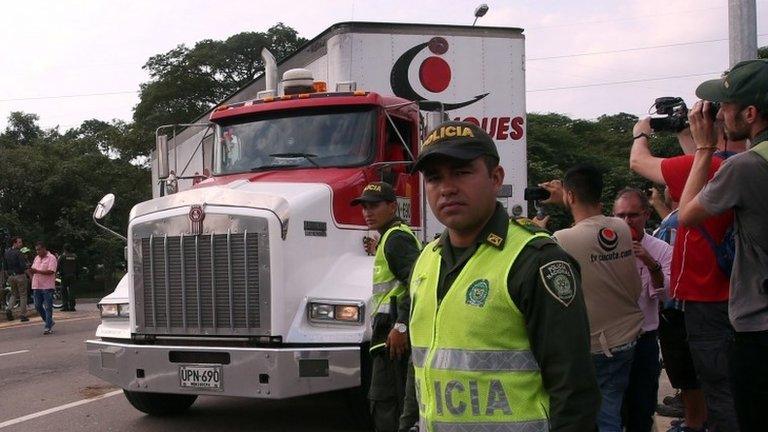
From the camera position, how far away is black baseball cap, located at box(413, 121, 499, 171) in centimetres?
245

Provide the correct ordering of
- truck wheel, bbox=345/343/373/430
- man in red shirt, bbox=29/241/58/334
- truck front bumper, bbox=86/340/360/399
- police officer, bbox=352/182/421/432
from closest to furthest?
police officer, bbox=352/182/421/432 < truck front bumper, bbox=86/340/360/399 < truck wheel, bbox=345/343/373/430 < man in red shirt, bbox=29/241/58/334

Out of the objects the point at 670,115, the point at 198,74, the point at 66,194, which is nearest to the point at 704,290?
the point at 670,115

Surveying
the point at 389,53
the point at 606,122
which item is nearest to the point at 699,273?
the point at 389,53

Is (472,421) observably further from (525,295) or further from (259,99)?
(259,99)

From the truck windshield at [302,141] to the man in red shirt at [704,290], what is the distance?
3.63 meters

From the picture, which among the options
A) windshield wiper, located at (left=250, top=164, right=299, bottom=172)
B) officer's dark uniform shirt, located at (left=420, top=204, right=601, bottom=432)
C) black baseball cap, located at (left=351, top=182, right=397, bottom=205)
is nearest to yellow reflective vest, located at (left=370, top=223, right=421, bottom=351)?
black baseball cap, located at (left=351, top=182, right=397, bottom=205)

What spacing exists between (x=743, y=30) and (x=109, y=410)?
6741 millimetres

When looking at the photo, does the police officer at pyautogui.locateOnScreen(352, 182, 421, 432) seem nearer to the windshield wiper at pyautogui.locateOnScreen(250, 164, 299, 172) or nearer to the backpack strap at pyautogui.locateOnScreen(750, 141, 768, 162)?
the windshield wiper at pyautogui.locateOnScreen(250, 164, 299, 172)

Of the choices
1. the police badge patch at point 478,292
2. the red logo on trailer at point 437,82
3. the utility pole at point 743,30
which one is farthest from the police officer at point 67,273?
the police badge patch at point 478,292

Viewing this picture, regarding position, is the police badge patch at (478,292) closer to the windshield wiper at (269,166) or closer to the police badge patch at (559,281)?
the police badge patch at (559,281)

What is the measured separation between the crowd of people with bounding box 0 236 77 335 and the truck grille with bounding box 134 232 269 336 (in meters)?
10.1

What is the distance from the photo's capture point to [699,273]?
414cm

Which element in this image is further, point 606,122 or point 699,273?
point 606,122

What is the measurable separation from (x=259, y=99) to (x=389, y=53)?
2140mm
